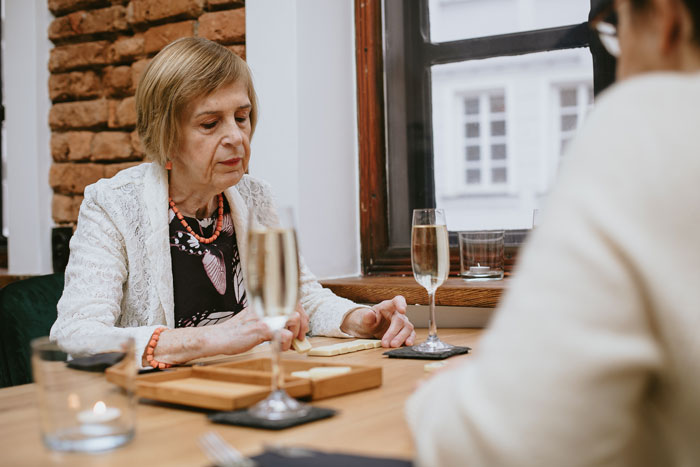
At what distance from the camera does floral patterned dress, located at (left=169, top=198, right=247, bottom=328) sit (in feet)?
6.20

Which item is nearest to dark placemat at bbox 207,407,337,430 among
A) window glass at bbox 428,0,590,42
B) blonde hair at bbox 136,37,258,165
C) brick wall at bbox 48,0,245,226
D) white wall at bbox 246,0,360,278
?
blonde hair at bbox 136,37,258,165

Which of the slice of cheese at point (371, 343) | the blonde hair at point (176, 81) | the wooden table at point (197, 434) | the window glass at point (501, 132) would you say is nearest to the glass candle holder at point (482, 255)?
the window glass at point (501, 132)

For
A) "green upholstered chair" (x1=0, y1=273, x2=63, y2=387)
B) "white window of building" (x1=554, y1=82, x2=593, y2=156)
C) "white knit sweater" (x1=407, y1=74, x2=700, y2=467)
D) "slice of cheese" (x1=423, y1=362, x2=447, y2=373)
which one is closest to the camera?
"white knit sweater" (x1=407, y1=74, x2=700, y2=467)

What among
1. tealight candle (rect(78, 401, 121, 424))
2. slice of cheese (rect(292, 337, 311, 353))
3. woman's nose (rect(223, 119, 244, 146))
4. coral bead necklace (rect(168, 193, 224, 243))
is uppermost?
woman's nose (rect(223, 119, 244, 146))

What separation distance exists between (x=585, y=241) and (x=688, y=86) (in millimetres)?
153

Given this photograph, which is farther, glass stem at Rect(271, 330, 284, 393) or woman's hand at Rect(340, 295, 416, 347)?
woman's hand at Rect(340, 295, 416, 347)

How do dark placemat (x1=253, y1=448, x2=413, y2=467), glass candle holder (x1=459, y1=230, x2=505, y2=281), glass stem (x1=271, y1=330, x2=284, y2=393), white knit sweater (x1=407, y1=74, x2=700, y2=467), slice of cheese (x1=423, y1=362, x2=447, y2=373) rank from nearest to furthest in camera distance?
1. white knit sweater (x1=407, y1=74, x2=700, y2=467)
2. dark placemat (x1=253, y1=448, x2=413, y2=467)
3. glass stem (x1=271, y1=330, x2=284, y2=393)
4. slice of cheese (x1=423, y1=362, x2=447, y2=373)
5. glass candle holder (x1=459, y1=230, x2=505, y2=281)

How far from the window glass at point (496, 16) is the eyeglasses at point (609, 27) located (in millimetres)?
1640

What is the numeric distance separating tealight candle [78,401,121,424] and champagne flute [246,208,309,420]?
16 cm

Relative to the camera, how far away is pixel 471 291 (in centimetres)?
193

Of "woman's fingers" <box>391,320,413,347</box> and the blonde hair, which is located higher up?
the blonde hair

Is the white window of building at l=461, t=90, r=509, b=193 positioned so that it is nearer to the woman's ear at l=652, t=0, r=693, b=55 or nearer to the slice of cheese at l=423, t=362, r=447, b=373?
the slice of cheese at l=423, t=362, r=447, b=373

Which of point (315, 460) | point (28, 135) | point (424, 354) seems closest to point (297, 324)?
point (424, 354)

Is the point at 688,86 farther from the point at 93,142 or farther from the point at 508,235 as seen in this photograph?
the point at 93,142
